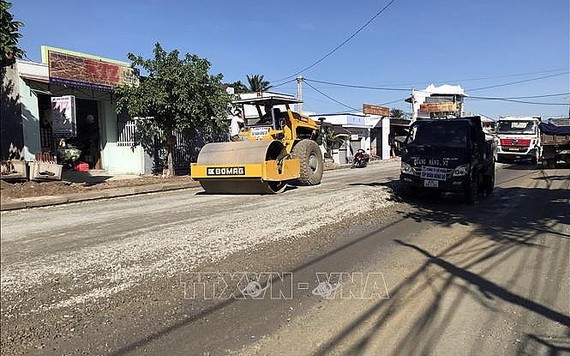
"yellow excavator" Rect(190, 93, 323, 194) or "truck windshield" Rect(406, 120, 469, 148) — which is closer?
"truck windshield" Rect(406, 120, 469, 148)

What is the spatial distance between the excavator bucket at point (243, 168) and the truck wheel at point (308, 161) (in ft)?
4.65

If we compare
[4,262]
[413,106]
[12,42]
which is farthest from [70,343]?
[413,106]

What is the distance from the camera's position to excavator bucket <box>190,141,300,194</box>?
11.9 meters

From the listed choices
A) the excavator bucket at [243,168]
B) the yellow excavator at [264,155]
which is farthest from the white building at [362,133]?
the excavator bucket at [243,168]

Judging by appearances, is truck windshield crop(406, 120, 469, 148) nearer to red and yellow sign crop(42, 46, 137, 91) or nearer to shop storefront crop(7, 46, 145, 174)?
shop storefront crop(7, 46, 145, 174)

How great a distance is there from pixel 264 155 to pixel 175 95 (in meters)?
6.28

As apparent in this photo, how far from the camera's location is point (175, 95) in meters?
16.8

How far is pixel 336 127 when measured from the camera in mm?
37438

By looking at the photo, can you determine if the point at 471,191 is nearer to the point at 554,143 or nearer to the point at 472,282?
the point at 472,282

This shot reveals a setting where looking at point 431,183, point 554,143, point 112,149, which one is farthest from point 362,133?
point 431,183

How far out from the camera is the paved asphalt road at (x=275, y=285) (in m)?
3.79

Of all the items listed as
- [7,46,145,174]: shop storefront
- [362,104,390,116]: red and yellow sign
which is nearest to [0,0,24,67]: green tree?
[7,46,145,174]: shop storefront

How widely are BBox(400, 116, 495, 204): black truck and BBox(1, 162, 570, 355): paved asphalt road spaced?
7.59 ft

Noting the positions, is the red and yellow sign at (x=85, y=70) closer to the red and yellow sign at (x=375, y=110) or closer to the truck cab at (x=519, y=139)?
the truck cab at (x=519, y=139)
